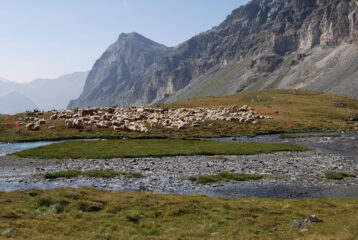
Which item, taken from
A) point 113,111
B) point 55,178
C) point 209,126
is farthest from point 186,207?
point 113,111

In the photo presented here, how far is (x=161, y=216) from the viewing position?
21859 mm

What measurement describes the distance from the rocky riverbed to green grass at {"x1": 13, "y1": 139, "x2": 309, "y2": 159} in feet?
8.63

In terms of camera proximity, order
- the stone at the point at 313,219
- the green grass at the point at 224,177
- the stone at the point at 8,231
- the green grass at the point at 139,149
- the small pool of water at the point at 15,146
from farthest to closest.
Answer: the small pool of water at the point at 15,146
the green grass at the point at 139,149
the green grass at the point at 224,177
the stone at the point at 313,219
the stone at the point at 8,231

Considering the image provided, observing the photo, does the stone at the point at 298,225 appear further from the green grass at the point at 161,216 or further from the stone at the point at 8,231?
the stone at the point at 8,231

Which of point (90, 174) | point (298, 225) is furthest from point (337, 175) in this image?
point (90, 174)

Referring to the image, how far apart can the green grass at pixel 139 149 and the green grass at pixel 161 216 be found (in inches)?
934

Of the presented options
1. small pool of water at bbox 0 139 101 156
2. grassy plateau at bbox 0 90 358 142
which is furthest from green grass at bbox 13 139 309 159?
grassy plateau at bbox 0 90 358 142

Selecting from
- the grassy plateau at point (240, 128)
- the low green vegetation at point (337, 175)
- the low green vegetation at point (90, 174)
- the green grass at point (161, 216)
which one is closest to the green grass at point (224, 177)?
the low green vegetation at point (90, 174)

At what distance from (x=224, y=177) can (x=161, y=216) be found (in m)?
15.2

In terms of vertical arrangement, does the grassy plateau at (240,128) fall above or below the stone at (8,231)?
below

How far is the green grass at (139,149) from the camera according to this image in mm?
50969

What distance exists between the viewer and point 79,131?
82000mm

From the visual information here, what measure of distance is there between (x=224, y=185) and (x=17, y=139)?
54695 millimetres

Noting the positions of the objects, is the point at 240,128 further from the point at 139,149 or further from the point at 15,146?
the point at 15,146
